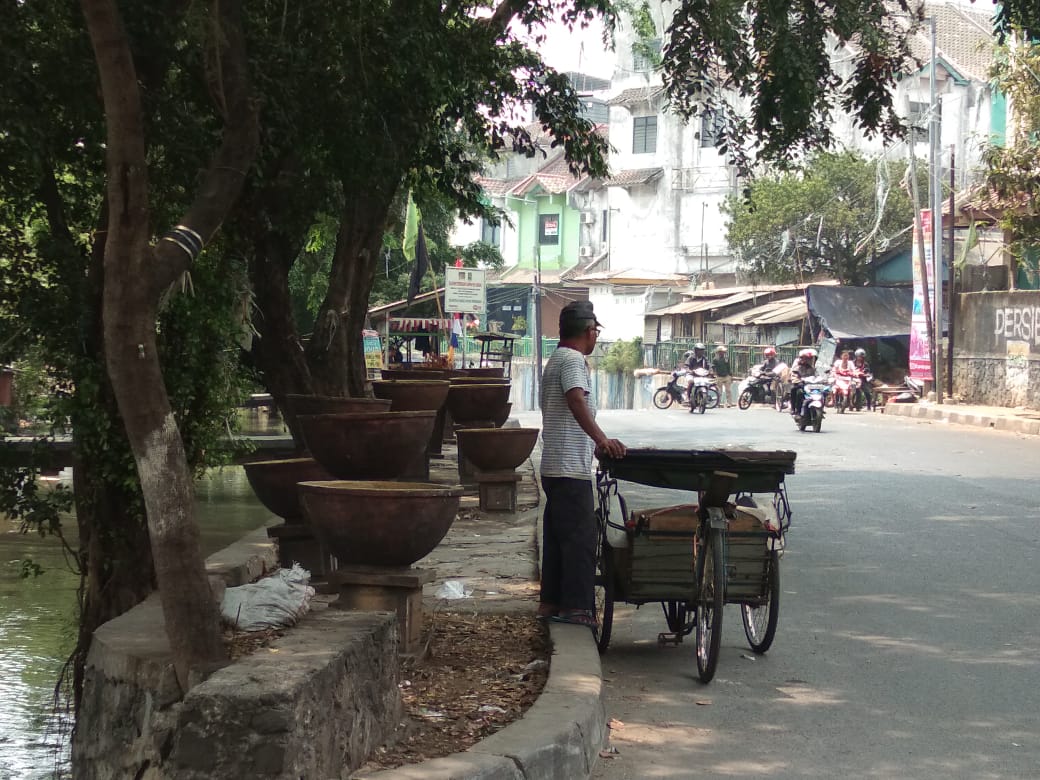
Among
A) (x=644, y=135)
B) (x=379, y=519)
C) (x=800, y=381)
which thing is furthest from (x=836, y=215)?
(x=379, y=519)

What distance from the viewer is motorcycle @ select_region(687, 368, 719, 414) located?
105ft

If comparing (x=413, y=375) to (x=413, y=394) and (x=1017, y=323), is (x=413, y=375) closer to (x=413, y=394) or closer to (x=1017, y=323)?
(x=413, y=394)

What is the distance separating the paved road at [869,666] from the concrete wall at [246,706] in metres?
1.04

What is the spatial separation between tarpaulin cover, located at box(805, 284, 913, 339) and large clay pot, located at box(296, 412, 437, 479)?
96.5 feet

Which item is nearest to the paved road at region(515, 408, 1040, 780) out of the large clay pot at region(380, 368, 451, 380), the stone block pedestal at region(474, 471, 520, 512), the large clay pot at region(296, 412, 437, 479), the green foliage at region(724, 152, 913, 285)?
the large clay pot at region(296, 412, 437, 479)

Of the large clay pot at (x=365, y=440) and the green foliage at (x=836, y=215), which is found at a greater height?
the green foliage at (x=836, y=215)

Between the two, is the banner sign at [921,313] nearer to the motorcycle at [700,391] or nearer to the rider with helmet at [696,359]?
the motorcycle at [700,391]

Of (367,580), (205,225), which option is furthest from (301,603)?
(205,225)

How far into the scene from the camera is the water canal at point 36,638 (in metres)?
7.96

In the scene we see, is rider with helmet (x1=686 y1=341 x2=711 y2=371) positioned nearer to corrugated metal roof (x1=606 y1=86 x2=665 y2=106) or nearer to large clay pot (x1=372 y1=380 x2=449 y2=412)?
corrugated metal roof (x1=606 y1=86 x2=665 y2=106)

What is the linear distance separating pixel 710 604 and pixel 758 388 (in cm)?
2950

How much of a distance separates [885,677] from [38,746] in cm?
530

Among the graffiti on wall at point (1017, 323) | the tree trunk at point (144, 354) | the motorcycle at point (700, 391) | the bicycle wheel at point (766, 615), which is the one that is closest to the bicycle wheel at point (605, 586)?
the bicycle wheel at point (766, 615)

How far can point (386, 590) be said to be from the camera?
5883mm
